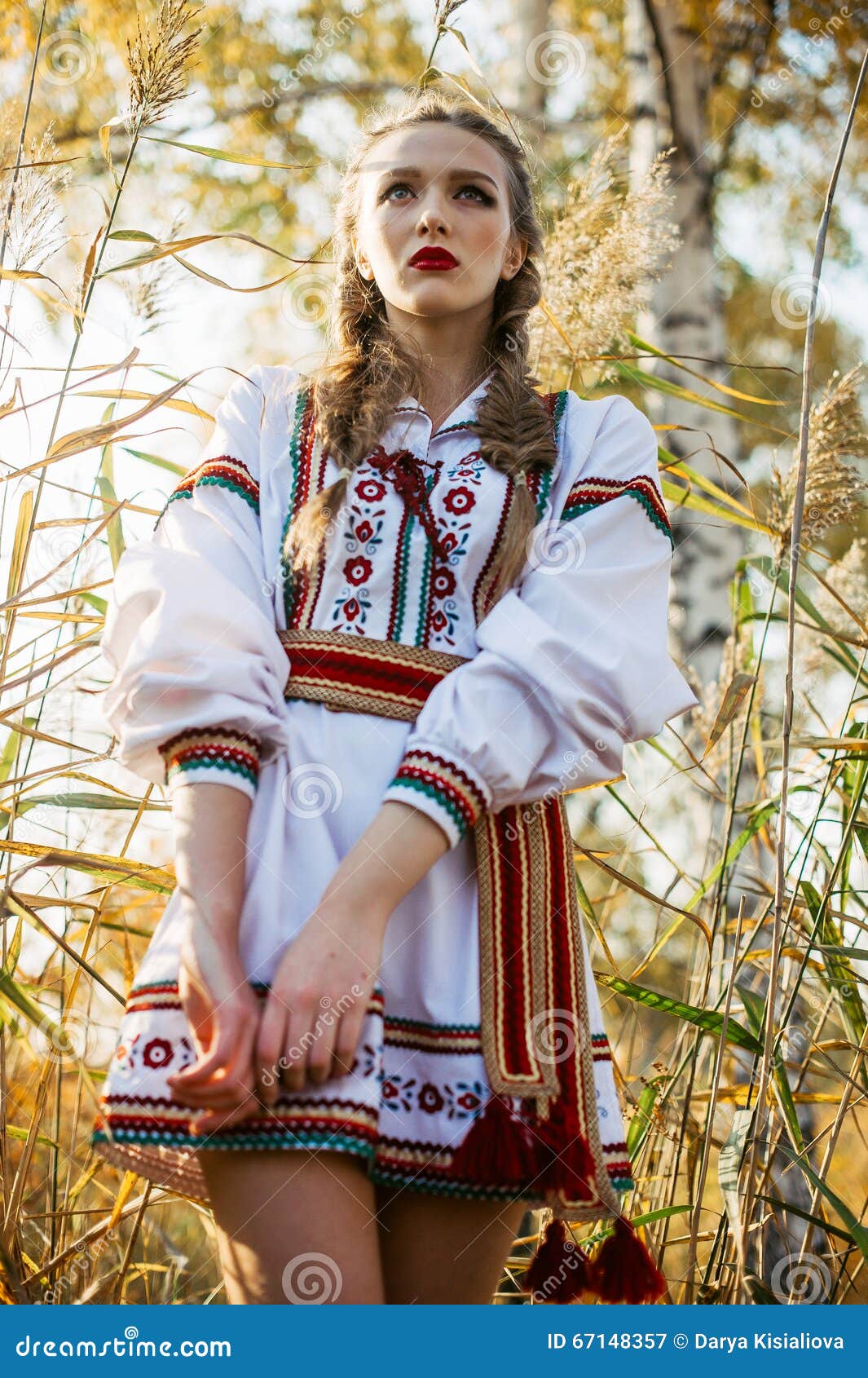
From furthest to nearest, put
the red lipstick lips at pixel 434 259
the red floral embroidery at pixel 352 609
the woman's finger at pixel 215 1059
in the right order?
the red lipstick lips at pixel 434 259, the red floral embroidery at pixel 352 609, the woman's finger at pixel 215 1059

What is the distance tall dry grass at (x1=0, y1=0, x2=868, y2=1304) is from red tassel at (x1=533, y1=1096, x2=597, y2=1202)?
12.0 inches

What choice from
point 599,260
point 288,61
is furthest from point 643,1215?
point 288,61

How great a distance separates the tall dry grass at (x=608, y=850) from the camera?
1.44m

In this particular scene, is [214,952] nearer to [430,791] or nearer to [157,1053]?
[157,1053]

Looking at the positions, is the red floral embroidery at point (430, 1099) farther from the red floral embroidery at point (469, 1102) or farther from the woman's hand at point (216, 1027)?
the woman's hand at point (216, 1027)

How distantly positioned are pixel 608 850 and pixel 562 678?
2.30 feet

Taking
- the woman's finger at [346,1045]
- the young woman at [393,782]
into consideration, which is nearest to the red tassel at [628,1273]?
the young woman at [393,782]

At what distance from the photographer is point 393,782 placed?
1116mm

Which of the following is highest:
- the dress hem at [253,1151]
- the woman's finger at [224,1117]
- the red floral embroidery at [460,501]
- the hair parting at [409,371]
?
the hair parting at [409,371]

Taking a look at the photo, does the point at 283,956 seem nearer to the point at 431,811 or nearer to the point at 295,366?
the point at 431,811

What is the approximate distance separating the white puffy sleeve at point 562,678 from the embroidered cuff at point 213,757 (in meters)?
0.14

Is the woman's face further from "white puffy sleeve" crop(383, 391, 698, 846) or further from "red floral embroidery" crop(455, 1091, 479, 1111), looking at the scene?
"red floral embroidery" crop(455, 1091, 479, 1111)

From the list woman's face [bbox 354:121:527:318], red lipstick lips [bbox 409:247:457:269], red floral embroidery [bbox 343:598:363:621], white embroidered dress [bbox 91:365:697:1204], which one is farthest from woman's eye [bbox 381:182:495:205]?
red floral embroidery [bbox 343:598:363:621]

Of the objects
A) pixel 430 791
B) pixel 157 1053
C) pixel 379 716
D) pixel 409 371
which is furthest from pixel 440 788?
A: pixel 409 371
